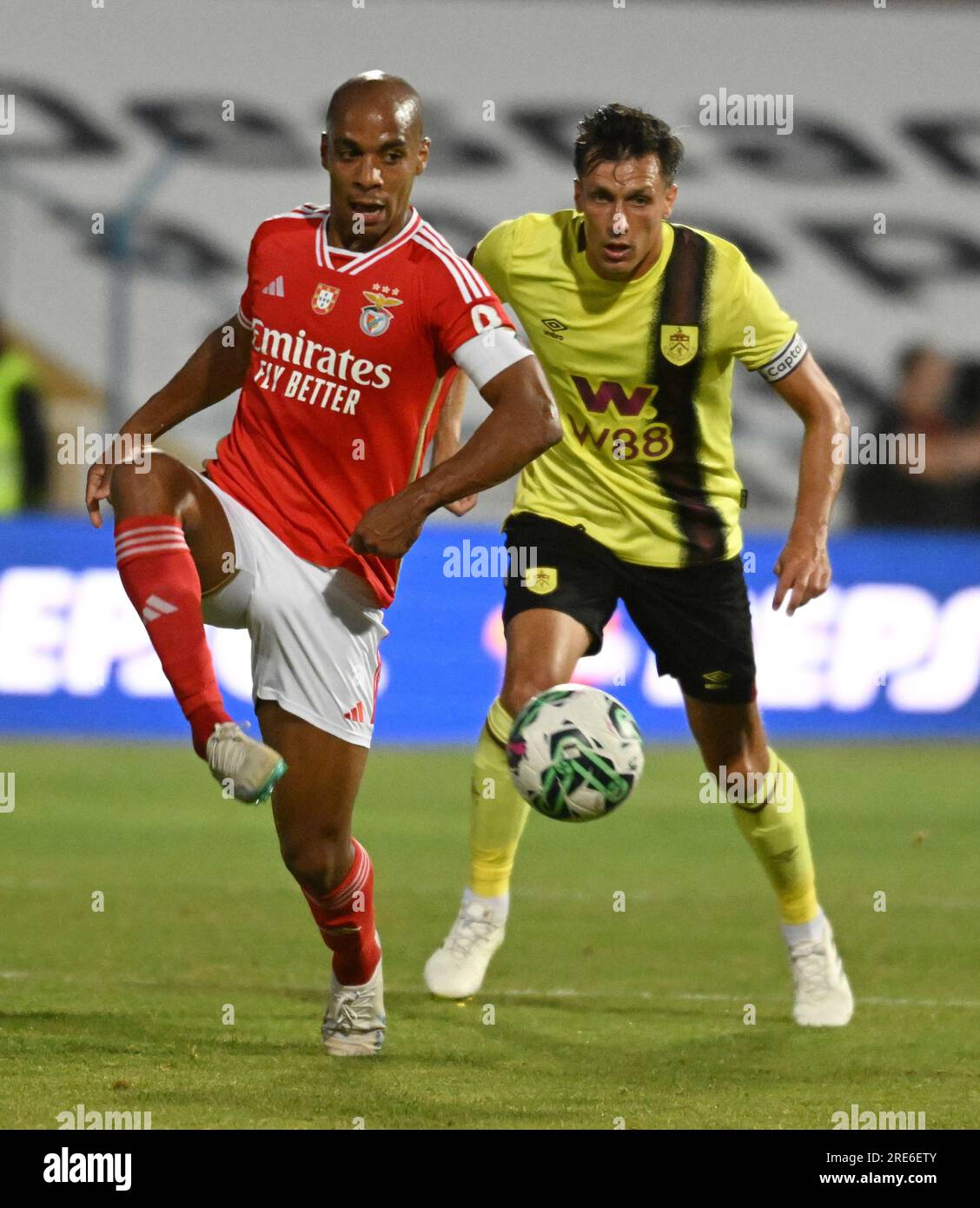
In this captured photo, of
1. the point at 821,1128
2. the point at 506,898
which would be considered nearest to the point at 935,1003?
the point at 506,898

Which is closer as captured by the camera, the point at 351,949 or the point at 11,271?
the point at 351,949

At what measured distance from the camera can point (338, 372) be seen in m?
5.00

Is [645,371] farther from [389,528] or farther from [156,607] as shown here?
[156,607]

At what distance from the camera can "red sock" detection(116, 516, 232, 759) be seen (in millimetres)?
4629

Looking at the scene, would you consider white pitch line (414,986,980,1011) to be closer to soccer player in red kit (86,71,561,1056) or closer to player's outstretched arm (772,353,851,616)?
soccer player in red kit (86,71,561,1056)

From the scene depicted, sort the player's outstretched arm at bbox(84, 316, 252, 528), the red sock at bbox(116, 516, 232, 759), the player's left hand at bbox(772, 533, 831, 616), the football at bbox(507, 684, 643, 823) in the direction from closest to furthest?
the red sock at bbox(116, 516, 232, 759) → the football at bbox(507, 684, 643, 823) → the player's outstretched arm at bbox(84, 316, 252, 528) → the player's left hand at bbox(772, 533, 831, 616)

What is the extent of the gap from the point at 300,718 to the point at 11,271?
13023 millimetres

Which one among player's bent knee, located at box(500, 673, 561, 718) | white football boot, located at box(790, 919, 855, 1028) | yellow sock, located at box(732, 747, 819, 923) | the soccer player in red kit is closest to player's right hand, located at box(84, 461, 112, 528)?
the soccer player in red kit

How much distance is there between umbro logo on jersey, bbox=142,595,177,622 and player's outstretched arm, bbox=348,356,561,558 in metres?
0.44

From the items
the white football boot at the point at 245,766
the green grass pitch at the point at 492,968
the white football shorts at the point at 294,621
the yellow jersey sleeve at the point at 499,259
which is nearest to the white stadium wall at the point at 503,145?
the green grass pitch at the point at 492,968

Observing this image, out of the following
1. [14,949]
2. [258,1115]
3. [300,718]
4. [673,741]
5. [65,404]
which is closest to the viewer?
[258,1115]

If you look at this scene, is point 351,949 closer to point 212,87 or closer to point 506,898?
point 506,898

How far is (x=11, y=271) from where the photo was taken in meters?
17.2

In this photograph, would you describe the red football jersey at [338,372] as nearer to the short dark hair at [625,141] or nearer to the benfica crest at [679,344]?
the short dark hair at [625,141]
